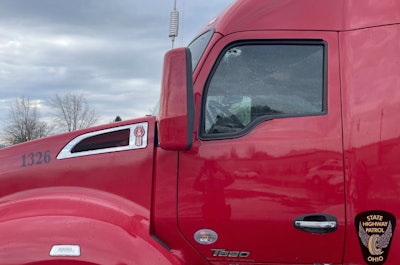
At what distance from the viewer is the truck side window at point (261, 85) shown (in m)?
2.38

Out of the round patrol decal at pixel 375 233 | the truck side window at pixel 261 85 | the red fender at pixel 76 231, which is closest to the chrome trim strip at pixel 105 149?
the red fender at pixel 76 231

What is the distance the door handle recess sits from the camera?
2240 millimetres

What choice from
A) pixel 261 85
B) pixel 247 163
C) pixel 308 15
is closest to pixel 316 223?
pixel 247 163

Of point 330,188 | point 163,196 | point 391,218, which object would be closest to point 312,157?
point 330,188

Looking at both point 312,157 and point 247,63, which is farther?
point 247,63

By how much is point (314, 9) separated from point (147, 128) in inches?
47.8

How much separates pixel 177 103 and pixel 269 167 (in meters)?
0.62

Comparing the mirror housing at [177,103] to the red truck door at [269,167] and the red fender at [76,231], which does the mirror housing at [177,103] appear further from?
the red fender at [76,231]

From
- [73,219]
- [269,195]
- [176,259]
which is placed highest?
[269,195]

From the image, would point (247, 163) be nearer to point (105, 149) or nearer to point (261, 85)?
point (261, 85)

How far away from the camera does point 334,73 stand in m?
2.36

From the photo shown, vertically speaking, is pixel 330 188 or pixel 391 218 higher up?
pixel 330 188

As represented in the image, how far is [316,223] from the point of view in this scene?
2.24 meters

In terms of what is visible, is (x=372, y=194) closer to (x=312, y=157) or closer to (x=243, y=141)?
(x=312, y=157)
